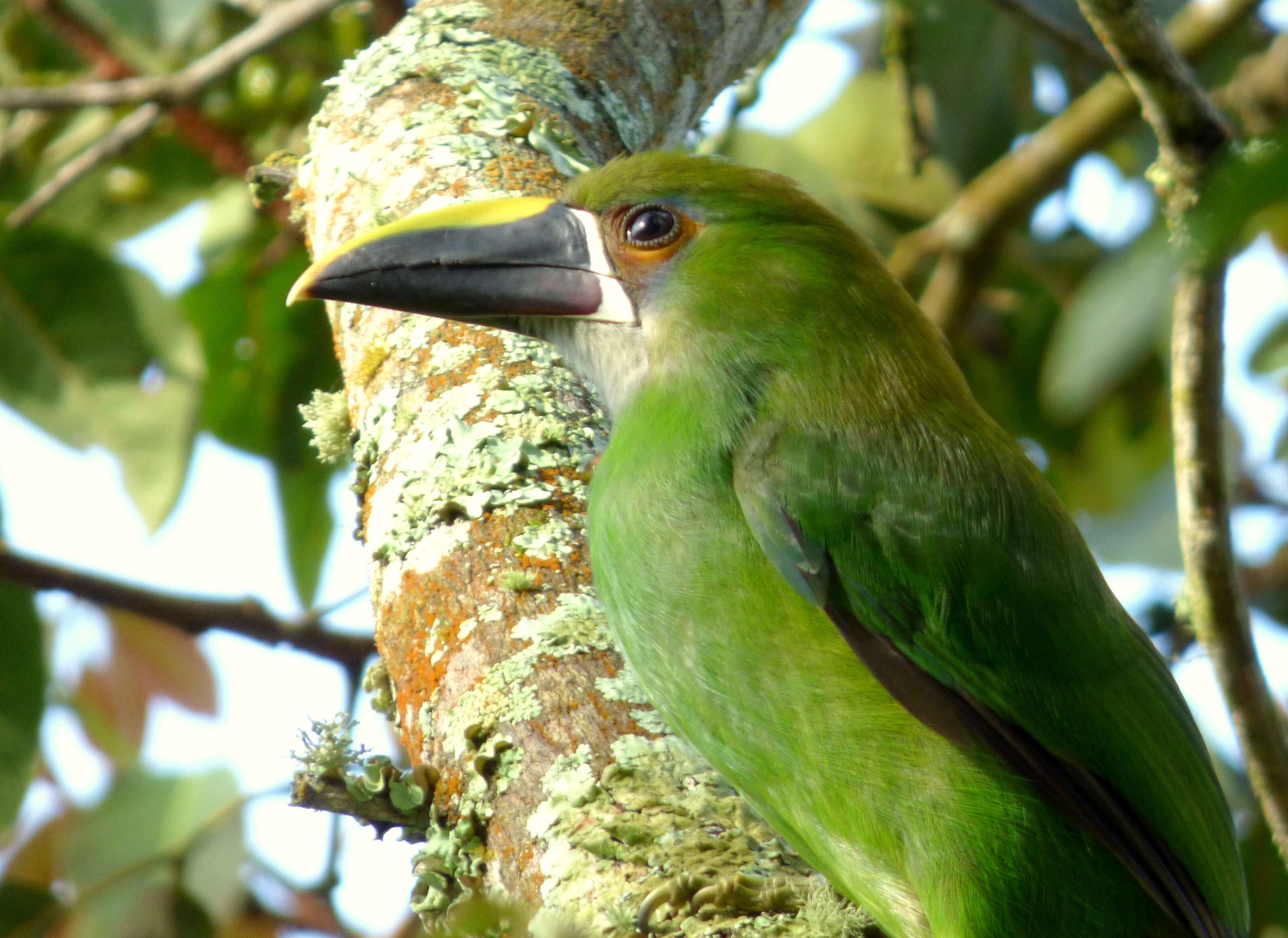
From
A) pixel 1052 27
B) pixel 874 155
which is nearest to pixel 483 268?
pixel 1052 27

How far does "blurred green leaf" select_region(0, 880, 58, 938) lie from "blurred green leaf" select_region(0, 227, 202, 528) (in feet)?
2.70

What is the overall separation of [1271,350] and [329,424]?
7.10 ft

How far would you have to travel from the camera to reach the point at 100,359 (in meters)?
3.00

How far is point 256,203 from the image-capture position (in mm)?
2459

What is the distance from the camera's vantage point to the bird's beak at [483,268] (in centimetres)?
199

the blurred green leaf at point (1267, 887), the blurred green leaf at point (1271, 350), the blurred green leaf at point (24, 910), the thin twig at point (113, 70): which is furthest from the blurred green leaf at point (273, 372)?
the blurred green leaf at point (1267, 887)

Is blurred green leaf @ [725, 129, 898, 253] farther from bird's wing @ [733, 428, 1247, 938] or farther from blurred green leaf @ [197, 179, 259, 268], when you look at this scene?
bird's wing @ [733, 428, 1247, 938]

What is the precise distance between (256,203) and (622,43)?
2.34ft

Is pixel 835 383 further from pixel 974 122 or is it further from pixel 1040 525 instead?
pixel 974 122

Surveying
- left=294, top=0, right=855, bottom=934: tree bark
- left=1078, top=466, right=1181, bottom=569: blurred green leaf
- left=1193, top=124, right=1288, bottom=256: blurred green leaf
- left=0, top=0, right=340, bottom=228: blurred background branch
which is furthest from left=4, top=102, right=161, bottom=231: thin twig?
left=1193, top=124, right=1288, bottom=256: blurred green leaf

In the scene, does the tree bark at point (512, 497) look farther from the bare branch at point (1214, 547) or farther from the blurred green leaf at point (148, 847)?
the blurred green leaf at point (148, 847)

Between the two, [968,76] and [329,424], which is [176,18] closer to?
[329,424]

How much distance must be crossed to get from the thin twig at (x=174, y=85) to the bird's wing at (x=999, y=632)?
5.15ft

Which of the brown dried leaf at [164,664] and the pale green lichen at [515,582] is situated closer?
the pale green lichen at [515,582]
